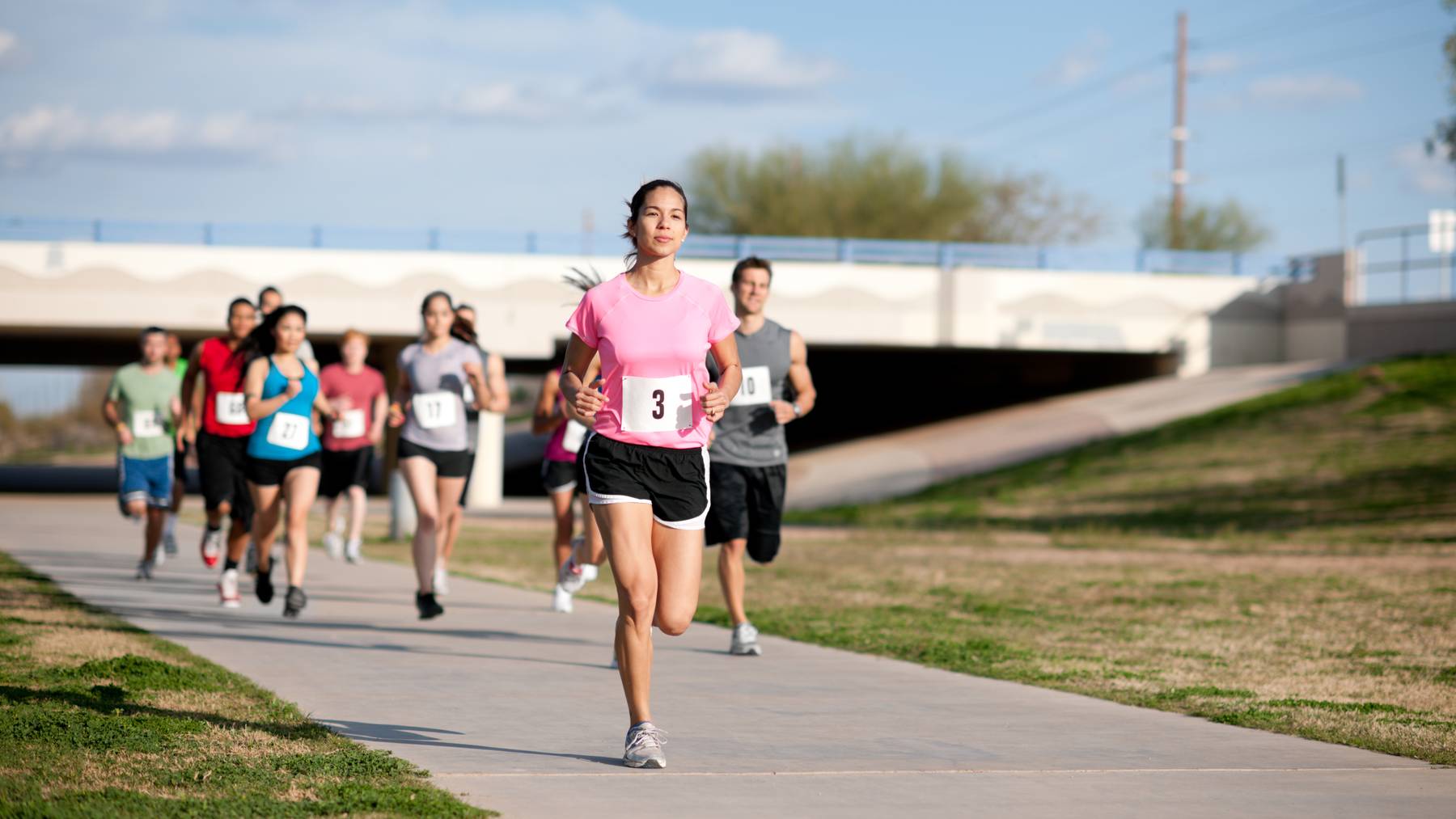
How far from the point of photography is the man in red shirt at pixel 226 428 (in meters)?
11.8

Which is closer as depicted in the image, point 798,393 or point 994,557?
point 798,393

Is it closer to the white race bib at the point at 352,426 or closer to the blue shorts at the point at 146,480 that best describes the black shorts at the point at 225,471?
the blue shorts at the point at 146,480

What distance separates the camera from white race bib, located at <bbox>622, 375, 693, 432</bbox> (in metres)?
6.10

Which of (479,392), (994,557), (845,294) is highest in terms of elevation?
(845,294)

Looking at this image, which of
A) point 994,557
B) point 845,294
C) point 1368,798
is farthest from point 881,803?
point 845,294

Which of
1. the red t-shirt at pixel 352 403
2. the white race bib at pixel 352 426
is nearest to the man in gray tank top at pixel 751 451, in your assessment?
the red t-shirt at pixel 352 403

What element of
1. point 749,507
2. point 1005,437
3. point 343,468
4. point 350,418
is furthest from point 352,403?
point 1005,437

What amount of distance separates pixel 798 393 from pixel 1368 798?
483cm

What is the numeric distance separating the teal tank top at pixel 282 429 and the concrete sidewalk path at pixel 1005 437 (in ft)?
73.5

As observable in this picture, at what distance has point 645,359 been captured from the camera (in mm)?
A: 6082

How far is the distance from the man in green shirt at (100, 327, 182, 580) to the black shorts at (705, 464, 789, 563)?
621cm

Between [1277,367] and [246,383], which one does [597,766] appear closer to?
[246,383]

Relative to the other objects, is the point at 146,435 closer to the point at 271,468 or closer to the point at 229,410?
the point at 229,410

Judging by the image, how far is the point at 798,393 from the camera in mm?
9664
